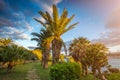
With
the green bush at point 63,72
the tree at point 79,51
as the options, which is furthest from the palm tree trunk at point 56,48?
the green bush at point 63,72

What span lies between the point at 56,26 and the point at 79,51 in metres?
5.32

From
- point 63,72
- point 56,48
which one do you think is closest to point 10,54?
point 56,48

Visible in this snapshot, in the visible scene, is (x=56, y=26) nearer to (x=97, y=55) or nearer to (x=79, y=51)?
(x=79, y=51)

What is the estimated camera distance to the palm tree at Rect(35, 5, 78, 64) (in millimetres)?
30672

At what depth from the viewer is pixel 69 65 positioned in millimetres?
20594

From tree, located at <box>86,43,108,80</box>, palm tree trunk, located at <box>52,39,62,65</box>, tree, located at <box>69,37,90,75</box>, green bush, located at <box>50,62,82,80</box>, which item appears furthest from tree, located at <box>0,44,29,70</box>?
tree, located at <box>86,43,108,80</box>

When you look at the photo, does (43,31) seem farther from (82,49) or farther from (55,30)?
(82,49)

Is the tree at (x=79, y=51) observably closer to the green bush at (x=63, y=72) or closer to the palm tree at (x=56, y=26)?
the palm tree at (x=56, y=26)

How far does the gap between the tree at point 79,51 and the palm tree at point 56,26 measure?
231cm

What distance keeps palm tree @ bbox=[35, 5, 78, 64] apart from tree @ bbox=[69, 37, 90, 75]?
91.1 inches

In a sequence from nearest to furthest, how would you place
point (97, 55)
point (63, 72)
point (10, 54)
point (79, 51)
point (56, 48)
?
1. point (63, 72)
2. point (97, 55)
3. point (10, 54)
4. point (79, 51)
5. point (56, 48)

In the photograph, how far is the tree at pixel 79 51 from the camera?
28.0m

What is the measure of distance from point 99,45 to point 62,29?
911cm

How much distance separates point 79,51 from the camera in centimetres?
2948
